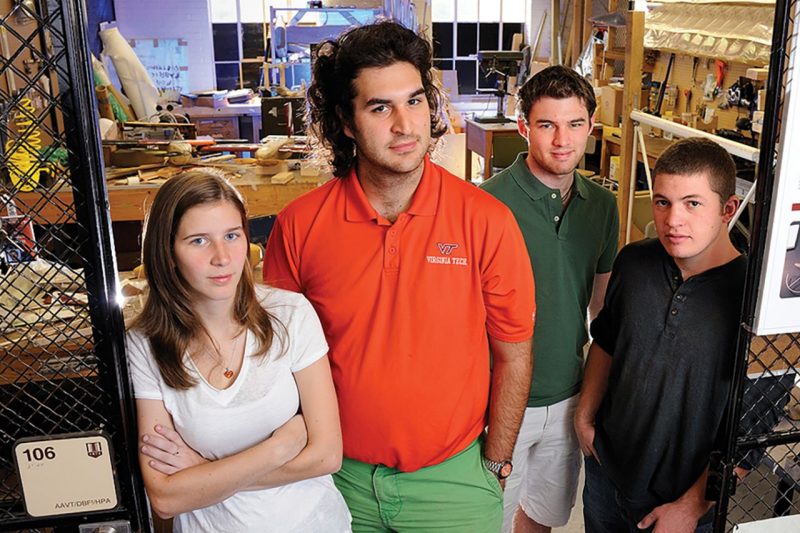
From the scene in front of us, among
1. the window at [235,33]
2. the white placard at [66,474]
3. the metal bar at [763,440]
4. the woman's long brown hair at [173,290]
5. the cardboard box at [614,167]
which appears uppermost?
the window at [235,33]

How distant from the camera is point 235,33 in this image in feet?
46.6

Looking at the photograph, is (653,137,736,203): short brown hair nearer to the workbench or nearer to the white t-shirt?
the white t-shirt

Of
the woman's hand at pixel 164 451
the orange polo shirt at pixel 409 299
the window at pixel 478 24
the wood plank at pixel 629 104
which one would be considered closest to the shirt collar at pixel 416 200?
the orange polo shirt at pixel 409 299

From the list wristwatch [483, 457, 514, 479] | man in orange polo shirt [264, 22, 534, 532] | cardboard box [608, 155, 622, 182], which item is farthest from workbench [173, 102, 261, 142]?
wristwatch [483, 457, 514, 479]

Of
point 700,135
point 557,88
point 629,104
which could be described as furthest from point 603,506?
point 629,104

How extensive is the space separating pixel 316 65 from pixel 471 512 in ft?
3.76

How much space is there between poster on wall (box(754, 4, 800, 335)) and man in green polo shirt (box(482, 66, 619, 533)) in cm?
85

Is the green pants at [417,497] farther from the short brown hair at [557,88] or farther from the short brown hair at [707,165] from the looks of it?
the short brown hair at [557,88]

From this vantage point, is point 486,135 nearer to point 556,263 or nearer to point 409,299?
point 556,263

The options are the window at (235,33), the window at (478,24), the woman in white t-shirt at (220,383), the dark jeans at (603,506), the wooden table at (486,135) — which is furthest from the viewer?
the window at (478,24)

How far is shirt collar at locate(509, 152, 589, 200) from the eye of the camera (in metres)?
2.00

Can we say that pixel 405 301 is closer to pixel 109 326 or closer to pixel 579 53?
pixel 109 326

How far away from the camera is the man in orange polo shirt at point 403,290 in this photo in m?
1.62

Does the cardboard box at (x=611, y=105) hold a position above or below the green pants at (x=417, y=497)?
above
